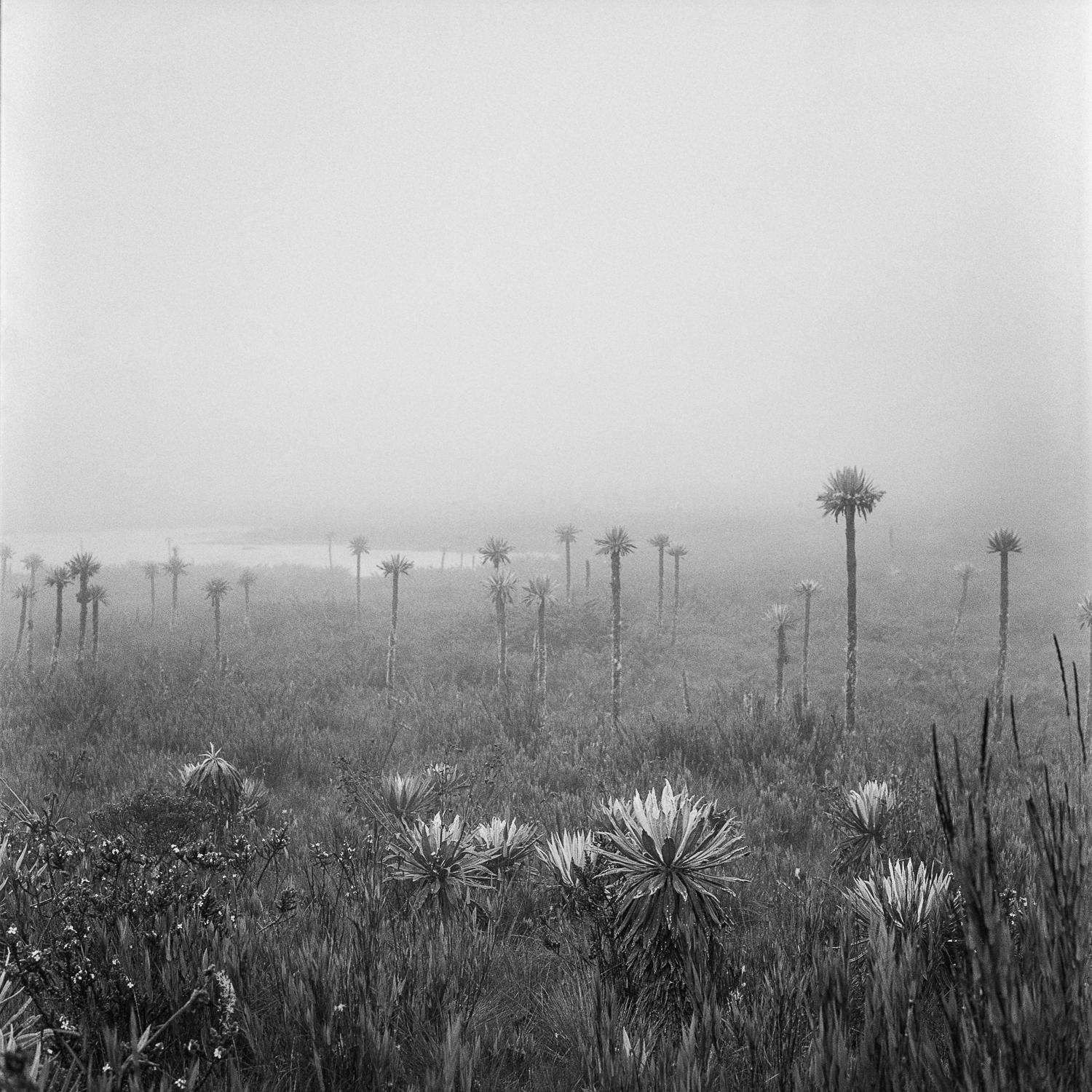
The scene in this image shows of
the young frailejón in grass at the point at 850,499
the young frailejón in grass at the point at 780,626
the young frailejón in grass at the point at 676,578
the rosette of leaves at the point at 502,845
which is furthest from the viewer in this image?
the young frailejón in grass at the point at 676,578

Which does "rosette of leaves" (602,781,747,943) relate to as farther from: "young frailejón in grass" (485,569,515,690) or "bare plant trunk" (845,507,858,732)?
"young frailejón in grass" (485,569,515,690)

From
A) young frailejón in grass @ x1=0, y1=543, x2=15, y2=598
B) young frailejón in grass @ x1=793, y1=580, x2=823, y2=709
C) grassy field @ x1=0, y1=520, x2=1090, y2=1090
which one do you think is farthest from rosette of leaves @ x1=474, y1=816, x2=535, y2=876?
young frailejón in grass @ x1=793, y1=580, x2=823, y2=709

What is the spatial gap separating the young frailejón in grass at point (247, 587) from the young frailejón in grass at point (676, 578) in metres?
10.4

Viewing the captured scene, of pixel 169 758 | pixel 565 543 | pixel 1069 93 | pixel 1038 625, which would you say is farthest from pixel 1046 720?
pixel 169 758

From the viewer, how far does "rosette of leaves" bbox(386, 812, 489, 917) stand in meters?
3.55

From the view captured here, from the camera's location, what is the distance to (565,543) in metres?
14.9

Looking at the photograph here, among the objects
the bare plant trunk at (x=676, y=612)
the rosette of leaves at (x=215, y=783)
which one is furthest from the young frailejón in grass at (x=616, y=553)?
the rosette of leaves at (x=215, y=783)

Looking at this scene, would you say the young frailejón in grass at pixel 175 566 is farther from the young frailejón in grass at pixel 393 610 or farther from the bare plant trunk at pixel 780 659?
the bare plant trunk at pixel 780 659

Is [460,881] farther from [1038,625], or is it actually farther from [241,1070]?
[1038,625]

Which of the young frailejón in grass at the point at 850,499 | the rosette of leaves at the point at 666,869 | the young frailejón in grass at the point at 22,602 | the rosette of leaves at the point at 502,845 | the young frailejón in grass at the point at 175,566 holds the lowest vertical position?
the rosette of leaves at the point at 502,845

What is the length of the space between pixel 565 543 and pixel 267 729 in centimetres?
846

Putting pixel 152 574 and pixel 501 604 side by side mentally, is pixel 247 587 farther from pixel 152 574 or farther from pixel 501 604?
pixel 501 604

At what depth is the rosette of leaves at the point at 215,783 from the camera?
5598 millimetres

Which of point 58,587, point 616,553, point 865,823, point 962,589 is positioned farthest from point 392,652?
point 962,589
